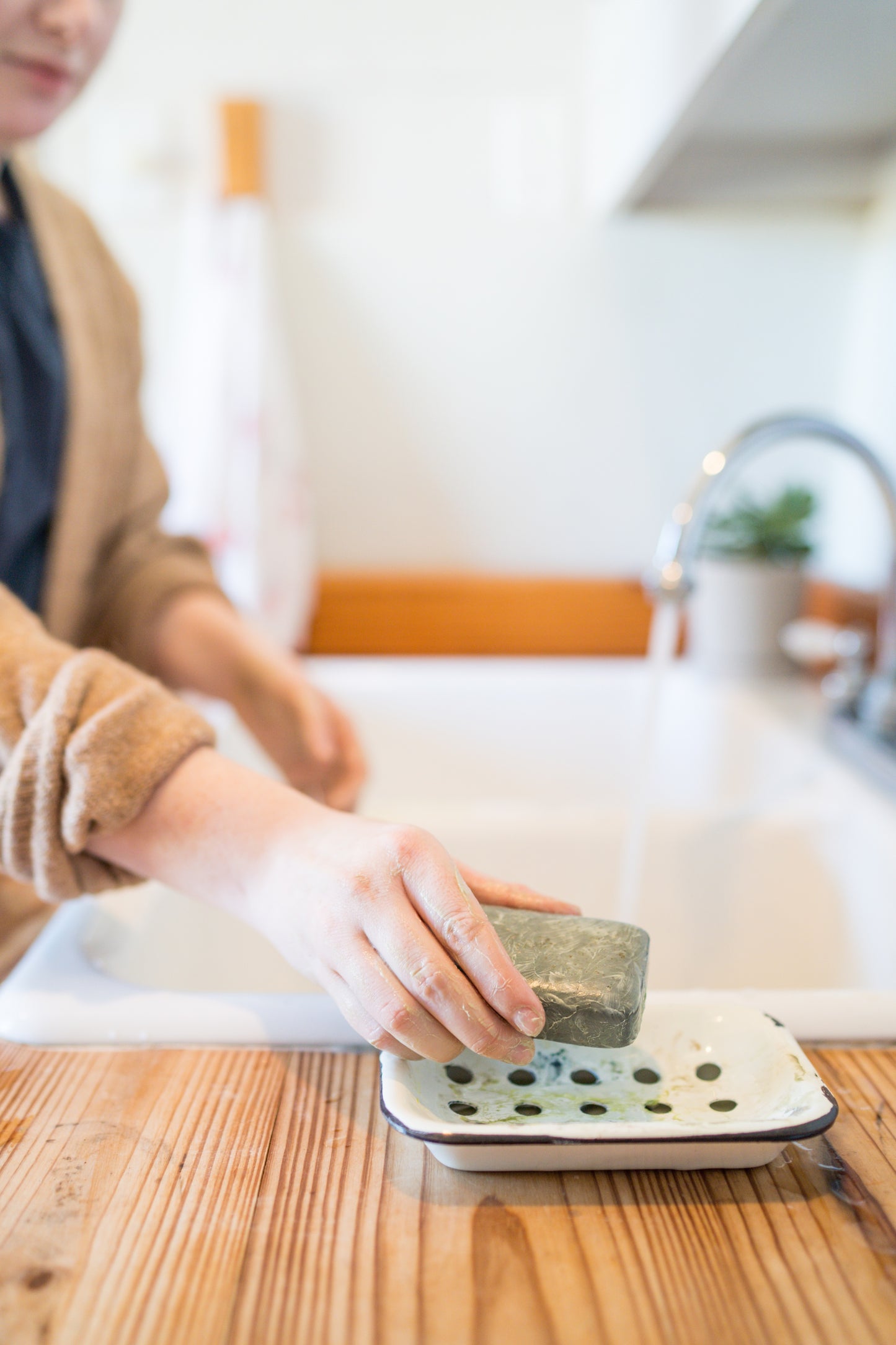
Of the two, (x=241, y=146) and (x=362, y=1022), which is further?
(x=241, y=146)

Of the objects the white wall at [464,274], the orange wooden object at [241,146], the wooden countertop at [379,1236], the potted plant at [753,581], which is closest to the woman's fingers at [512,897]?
Answer: the wooden countertop at [379,1236]

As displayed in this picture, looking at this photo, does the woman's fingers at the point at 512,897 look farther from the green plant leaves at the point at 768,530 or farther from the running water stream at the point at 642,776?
the green plant leaves at the point at 768,530

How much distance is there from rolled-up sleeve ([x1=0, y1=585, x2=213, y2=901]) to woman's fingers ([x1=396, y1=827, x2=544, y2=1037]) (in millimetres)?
143

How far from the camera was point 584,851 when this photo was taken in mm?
938

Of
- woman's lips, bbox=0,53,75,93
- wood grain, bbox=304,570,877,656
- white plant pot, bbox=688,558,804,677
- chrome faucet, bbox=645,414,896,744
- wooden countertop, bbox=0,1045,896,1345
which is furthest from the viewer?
wood grain, bbox=304,570,877,656

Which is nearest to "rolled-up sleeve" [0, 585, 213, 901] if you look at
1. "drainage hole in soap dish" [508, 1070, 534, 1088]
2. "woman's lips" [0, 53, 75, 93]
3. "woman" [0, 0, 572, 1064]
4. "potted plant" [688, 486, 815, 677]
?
"woman" [0, 0, 572, 1064]

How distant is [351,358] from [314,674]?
18.8 inches

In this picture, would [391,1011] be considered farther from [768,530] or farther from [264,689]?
[768,530]

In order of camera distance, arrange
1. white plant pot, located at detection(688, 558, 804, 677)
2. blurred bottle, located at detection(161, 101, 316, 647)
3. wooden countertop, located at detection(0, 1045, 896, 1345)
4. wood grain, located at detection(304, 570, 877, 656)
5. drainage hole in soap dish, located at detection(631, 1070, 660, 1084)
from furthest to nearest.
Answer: wood grain, located at detection(304, 570, 877, 656) → blurred bottle, located at detection(161, 101, 316, 647) → white plant pot, located at detection(688, 558, 804, 677) → drainage hole in soap dish, located at detection(631, 1070, 660, 1084) → wooden countertop, located at detection(0, 1045, 896, 1345)

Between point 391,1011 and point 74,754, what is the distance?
191 millimetres

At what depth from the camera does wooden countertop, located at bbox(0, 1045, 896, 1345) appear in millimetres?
319

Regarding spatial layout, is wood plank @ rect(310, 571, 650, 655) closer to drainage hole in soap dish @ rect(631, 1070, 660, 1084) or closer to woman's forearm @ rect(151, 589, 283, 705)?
Result: woman's forearm @ rect(151, 589, 283, 705)

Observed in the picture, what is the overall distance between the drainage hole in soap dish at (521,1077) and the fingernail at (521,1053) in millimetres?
45

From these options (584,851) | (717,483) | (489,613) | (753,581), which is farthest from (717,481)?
(489,613)
